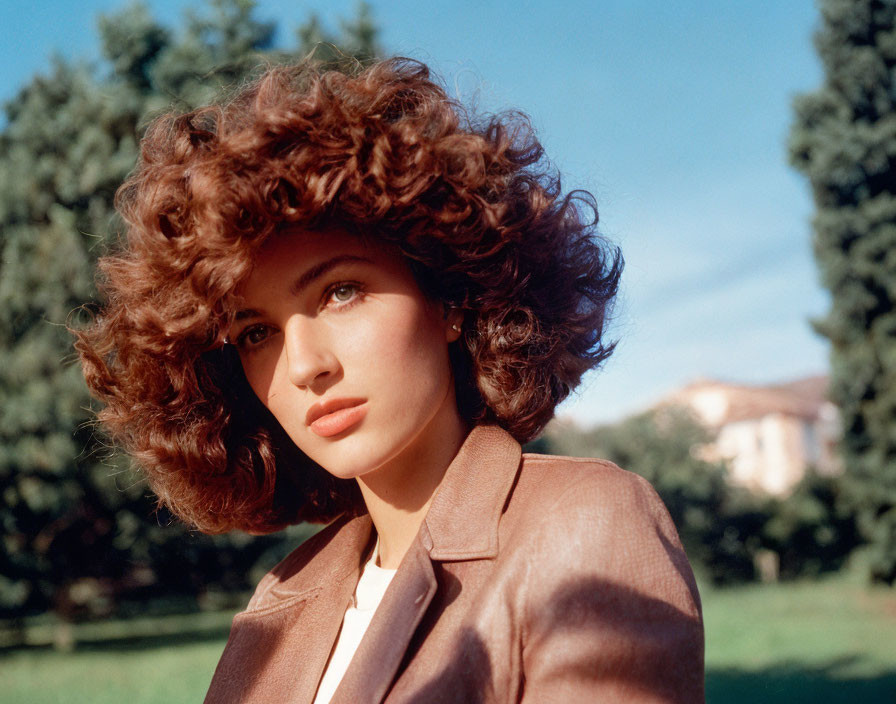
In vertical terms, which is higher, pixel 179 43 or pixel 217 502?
pixel 179 43

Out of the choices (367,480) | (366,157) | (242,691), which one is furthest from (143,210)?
(242,691)

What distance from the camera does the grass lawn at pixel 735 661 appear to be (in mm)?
9734

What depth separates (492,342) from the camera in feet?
6.55

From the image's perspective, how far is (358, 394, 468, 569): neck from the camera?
6.54 ft

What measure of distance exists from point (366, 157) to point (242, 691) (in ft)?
4.33

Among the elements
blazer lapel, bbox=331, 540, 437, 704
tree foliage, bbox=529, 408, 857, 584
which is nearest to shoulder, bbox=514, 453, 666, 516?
blazer lapel, bbox=331, 540, 437, 704

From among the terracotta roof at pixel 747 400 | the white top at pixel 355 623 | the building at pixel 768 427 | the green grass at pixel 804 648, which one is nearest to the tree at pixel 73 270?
the white top at pixel 355 623

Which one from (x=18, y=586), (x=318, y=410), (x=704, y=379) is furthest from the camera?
(x=704, y=379)

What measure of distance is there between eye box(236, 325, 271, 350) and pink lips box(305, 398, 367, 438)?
25cm

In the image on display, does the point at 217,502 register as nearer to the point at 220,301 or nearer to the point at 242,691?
the point at 242,691

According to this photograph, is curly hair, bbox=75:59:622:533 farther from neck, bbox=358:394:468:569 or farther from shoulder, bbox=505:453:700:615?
shoulder, bbox=505:453:700:615

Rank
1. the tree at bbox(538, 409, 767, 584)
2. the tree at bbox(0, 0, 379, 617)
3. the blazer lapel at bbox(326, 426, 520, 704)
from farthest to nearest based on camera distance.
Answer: the tree at bbox(538, 409, 767, 584)
the tree at bbox(0, 0, 379, 617)
the blazer lapel at bbox(326, 426, 520, 704)

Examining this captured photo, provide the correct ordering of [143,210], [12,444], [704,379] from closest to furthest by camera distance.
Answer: [143,210], [12,444], [704,379]

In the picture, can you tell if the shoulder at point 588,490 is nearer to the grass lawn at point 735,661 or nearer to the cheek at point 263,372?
the cheek at point 263,372
